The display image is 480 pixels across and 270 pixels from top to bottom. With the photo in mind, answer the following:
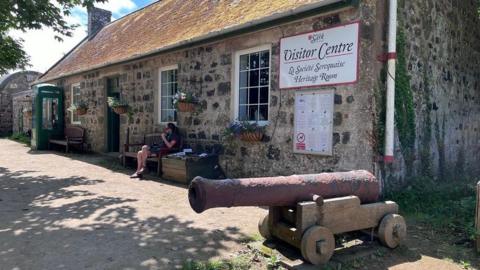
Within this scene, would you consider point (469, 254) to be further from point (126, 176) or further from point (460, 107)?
point (126, 176)

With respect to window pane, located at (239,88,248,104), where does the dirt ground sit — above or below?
below

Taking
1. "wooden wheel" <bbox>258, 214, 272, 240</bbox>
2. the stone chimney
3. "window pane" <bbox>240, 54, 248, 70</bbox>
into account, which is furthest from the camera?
the stone chimney

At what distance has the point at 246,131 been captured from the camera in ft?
24.0

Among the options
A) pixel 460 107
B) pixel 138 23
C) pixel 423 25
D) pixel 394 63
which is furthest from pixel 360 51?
pixel 138 23

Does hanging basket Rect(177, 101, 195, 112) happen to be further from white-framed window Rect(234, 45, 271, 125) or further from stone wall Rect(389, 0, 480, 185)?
stone wall Rect(389, 0, 480, 185)

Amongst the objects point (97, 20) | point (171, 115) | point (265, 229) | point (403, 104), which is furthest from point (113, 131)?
point (265, 229)

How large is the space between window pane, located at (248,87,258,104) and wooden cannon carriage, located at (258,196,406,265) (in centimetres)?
382

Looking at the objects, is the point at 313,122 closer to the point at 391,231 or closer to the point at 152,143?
the point at 391,231

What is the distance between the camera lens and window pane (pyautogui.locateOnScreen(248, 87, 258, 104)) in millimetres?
7670

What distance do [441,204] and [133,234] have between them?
4.50m

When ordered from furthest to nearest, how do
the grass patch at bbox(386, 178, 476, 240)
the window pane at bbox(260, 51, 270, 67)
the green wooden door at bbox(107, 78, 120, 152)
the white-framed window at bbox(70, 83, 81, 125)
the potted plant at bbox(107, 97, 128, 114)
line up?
the white-framed window at bbox(70, 83, 81, 125), the green wooden door at bbox(107, 78, 120, 152), the potted plant at bbox(107, 97, 128, 114), the window pane at bbox(260, 51, 270, 67), the grass patch at bbox(386, 178, 476, 240)

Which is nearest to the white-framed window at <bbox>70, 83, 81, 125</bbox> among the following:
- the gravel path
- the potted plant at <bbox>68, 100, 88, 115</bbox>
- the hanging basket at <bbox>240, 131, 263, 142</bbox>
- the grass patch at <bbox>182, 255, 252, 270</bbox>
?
the potted plant at <bbox>68, 100, 88, 115</bbox>

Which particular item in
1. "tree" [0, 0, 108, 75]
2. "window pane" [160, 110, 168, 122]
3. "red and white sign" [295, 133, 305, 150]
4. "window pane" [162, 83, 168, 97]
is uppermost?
"tree" [0, 0, 108, 75]

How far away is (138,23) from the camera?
14.3 m
